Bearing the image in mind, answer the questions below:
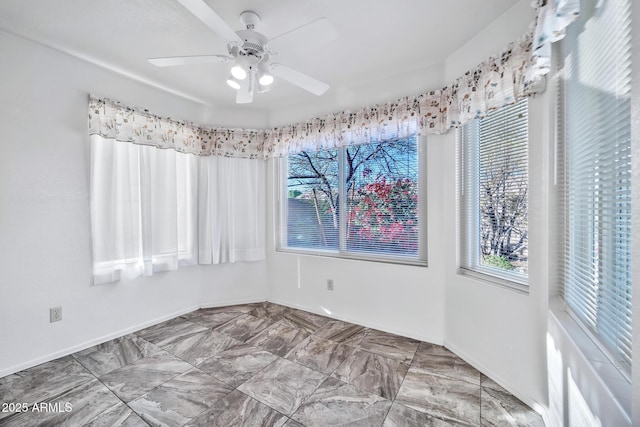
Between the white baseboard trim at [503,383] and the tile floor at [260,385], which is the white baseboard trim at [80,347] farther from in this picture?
the white baseboard trim at [503,383]

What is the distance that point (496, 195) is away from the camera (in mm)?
1942

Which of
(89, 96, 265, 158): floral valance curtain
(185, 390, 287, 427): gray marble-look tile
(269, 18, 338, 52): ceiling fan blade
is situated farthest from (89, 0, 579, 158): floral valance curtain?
(185, 390, 287, 427): gray marble-look tile

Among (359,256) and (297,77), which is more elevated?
(297,77)

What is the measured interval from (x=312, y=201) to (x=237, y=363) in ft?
6.13

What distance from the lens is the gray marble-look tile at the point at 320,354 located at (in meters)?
2.10

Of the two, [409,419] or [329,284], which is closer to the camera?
[409,419]

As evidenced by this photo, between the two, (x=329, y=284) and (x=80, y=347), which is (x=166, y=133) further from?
(x=329, y=284)

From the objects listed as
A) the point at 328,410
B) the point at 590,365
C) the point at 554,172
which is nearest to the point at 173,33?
the point at 554,172

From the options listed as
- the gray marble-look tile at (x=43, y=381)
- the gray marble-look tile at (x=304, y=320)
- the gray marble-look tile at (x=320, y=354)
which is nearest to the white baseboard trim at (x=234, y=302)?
the gray marble-look tile at (x=304, y=320)

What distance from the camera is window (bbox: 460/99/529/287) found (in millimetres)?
1769

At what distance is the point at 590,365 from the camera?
0.99 m

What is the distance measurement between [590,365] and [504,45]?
1899mm

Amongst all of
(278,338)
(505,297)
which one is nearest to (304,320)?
(278,338)

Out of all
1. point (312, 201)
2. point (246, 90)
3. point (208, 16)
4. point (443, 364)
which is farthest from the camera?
point (312, 201)
